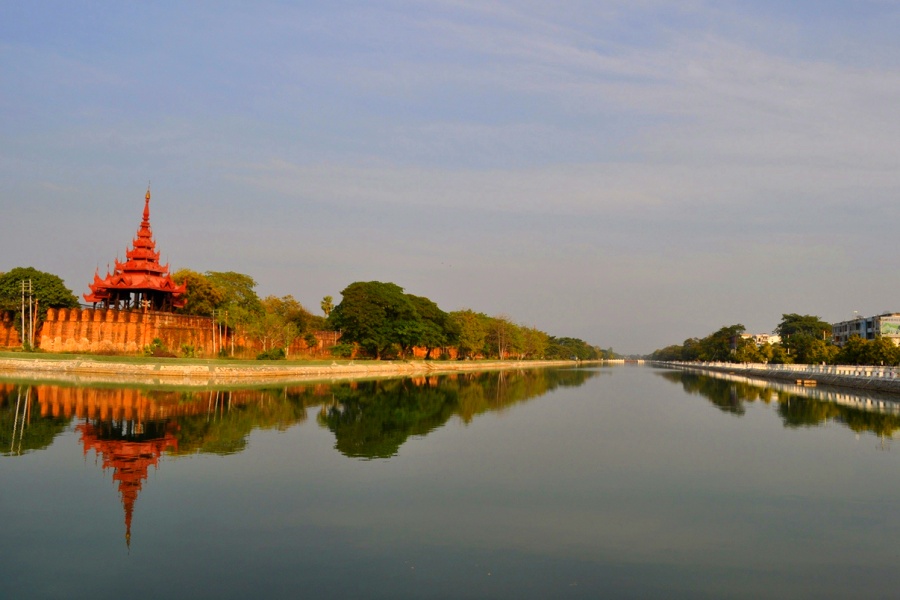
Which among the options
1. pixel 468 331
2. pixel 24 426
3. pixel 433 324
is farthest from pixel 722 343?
pixel 24 426

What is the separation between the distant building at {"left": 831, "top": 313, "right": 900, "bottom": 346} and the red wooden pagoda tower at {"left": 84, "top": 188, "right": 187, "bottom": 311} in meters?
87.5

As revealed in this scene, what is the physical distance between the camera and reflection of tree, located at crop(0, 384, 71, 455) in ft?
57.4

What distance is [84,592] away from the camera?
805 centimetres

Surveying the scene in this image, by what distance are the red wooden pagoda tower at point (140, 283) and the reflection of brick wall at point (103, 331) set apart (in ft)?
10.7

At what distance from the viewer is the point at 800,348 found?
4080 inches

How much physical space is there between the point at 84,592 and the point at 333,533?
3.49m

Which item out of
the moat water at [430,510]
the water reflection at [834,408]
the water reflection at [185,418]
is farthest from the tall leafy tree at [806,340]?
the moat water at [430,510]

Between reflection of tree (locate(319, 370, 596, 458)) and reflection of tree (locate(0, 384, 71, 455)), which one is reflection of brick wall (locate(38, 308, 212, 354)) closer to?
reflection of tree (locate(319, 370, 596, 458))

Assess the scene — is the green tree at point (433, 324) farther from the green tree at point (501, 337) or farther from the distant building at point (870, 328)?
the distant building at point (870, 328)

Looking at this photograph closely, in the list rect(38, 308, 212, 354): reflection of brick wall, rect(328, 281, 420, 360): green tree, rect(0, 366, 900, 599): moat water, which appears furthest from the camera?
rect(328, 281, 420, 360): green tree

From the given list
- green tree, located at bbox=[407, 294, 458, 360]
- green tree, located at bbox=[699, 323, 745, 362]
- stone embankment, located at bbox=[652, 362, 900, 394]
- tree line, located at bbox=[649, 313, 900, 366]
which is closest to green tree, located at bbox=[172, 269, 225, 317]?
green tree, located at bbox=[407, 294, 458, 360]

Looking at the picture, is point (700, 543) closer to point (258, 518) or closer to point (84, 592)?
point (258, 518)

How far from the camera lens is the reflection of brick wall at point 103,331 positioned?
55531 mm

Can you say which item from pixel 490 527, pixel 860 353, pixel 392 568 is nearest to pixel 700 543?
pixel 490 527
